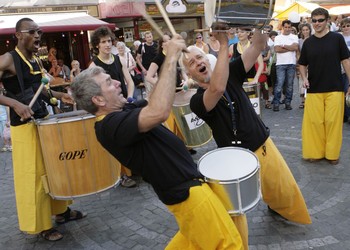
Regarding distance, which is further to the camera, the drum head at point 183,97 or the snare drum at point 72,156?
the drum head at point 183,97

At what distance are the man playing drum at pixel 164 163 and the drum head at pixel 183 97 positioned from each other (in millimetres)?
2887

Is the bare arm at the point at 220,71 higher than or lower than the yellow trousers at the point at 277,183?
higher

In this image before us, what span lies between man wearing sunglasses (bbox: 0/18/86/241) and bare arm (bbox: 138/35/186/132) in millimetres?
1780

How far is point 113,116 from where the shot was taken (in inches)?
81.6

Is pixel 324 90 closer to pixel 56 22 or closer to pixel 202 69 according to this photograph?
pixel 202 69

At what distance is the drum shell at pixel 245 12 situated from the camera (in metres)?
2.25

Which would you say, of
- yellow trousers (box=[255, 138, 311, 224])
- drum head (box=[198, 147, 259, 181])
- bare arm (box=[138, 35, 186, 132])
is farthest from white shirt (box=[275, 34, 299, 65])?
bare arm (box=[138, 35, 186, 132])

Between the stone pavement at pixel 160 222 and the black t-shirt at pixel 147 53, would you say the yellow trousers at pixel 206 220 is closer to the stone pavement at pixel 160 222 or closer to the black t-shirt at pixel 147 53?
the stone pavement at pixel 160 222

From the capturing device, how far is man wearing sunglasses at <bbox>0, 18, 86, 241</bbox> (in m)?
3.36

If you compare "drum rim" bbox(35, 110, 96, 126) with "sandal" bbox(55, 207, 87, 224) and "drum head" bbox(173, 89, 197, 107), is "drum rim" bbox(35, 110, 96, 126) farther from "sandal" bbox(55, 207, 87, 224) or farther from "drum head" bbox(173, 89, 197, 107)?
"drum head" bbox(173, 89, 197, 107)

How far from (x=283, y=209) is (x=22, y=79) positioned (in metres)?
2.54

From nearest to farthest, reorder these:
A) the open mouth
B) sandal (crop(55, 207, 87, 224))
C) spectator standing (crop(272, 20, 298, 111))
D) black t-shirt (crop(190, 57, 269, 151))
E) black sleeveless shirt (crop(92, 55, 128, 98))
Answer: the open mouth → black t-shirt (crop(190, 57, 269, 151)) → sandal (crop(55, 207, 87, 224)) → black sleeveless shirt (crop(92, 55, 128, 98)) → spectator standing (crop(272, 20, 298, 111))

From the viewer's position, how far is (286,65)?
8.34 m

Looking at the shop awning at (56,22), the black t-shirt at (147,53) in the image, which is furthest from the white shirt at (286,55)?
the shop awning at (56,22)
